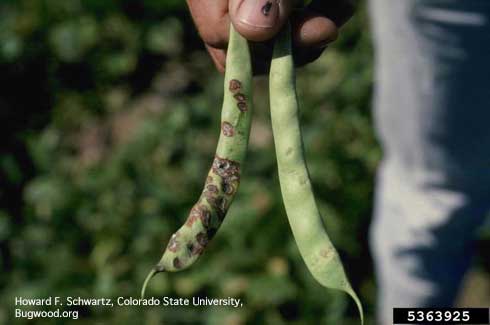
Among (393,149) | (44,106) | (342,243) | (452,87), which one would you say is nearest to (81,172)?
(44,106)

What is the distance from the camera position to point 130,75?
9.08ft

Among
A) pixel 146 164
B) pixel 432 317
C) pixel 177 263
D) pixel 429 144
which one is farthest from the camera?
pixel 146 164

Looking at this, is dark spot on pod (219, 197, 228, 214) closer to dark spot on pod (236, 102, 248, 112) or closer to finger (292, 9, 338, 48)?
dark spot on pod (236, 102, 248, 112)

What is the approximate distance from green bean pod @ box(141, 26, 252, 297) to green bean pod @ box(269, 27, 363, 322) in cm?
4

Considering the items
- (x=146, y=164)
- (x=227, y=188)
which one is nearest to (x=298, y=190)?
(x=227, y=188)

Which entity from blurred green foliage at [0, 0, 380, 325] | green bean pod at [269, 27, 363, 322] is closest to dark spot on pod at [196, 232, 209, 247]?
green bean pod at [269, 27, 363, 322]

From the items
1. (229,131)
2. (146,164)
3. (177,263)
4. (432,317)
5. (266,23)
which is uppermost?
(266,23)

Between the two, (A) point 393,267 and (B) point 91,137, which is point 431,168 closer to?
(A) point 393,267

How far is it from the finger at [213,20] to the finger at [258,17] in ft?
0.32

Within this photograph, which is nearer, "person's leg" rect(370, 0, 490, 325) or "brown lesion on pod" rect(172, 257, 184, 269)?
"brown lesion on pod" rect(172, 257, 184, 269)

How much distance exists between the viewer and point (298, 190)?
39.2 inches

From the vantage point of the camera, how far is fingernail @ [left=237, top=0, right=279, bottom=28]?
99 centimetres

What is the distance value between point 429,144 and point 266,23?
0.92 meters

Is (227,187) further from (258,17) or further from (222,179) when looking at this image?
(258,17)
